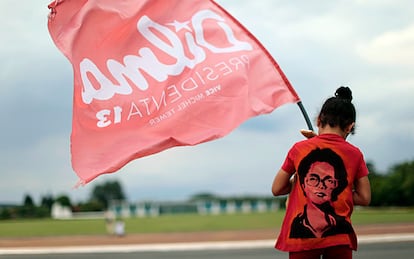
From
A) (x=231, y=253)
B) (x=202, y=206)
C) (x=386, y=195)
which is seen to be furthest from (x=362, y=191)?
(x=202, y=206)

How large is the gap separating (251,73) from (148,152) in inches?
29.9

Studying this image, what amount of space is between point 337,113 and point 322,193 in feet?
1.31

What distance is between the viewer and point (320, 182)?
2.88 metres

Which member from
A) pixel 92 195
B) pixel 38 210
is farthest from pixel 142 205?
pixel 92 195

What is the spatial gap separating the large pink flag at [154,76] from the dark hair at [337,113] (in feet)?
1.66

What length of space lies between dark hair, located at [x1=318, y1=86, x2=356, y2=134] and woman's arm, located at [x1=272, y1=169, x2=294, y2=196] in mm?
309

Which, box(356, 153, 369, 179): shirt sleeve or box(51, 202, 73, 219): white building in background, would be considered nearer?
box(356, 153, 369, 179): shirt sleeve

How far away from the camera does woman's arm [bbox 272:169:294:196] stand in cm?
299

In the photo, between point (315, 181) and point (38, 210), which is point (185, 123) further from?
point (38, 210)

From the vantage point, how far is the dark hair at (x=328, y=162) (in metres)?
2.89

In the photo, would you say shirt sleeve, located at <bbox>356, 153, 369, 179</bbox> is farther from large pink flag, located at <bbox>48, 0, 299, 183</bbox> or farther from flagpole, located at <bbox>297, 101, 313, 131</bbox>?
large pink flag, located at <bbox>48, 0, 299, 183</bbox>

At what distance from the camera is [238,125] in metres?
3.63

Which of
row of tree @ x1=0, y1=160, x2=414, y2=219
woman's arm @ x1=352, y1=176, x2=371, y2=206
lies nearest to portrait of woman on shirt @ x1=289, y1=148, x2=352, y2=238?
woman's arm @ x1=352, y1=176, x2=371, y2=206

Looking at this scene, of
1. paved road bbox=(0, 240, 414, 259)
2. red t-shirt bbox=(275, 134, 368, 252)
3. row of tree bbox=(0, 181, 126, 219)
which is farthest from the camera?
row of tree bbox=(0, 181, 126, 219)
